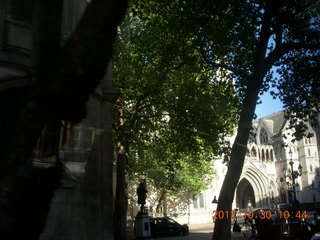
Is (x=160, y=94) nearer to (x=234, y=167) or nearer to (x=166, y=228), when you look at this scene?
(x=234, y=167)

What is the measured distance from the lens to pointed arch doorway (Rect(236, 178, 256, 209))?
62278mm

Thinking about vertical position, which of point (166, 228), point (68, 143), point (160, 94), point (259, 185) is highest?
point (160, 94)

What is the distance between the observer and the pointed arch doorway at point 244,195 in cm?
6228

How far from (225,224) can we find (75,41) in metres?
8.55

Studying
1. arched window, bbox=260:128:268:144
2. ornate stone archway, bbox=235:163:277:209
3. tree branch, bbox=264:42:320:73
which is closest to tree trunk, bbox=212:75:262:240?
tree branch, bbox=264:42:320:73

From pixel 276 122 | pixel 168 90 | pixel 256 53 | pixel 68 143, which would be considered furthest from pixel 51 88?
pixel 276 122

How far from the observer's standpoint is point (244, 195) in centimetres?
6378

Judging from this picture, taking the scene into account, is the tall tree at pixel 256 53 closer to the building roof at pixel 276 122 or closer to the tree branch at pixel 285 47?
the tree branch at pixel 285 47

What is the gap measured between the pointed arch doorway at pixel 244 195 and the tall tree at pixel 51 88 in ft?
200

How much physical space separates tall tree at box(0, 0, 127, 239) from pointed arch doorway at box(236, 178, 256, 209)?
60.9 meters

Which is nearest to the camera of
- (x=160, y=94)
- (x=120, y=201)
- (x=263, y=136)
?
(x=120, y=201)

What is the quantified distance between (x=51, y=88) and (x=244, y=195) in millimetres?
64141

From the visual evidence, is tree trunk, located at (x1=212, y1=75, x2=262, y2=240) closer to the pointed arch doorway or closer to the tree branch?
the tree branch

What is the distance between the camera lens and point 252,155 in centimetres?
6228
